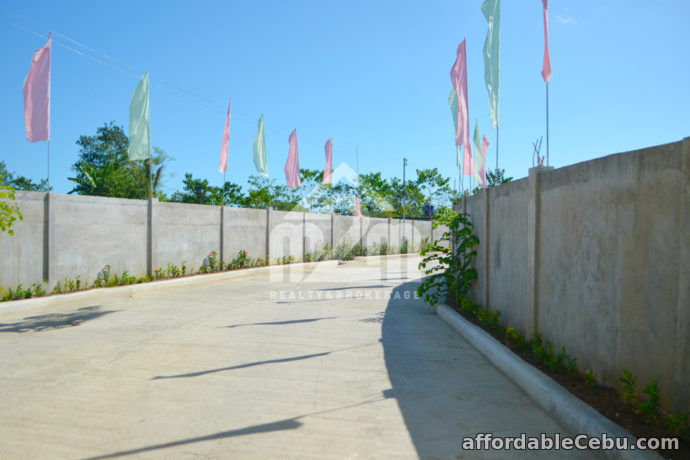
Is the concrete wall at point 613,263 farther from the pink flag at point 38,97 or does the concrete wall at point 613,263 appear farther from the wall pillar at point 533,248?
the pink flag at point 38,97

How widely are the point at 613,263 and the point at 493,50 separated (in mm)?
6039

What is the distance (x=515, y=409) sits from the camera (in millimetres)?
3732

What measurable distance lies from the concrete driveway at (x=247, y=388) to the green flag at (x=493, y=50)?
177 inches

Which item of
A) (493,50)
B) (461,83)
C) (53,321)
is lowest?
(53,321)

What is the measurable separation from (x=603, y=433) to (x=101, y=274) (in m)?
11.5

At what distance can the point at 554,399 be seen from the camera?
3559 mm

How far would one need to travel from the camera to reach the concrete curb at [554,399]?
2855mm

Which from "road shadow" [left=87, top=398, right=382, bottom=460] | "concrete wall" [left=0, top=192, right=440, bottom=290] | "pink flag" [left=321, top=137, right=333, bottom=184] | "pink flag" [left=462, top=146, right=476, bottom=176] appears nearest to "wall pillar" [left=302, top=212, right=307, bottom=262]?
"concrete wall" [left=0, top=192, right=440, bottom=290]

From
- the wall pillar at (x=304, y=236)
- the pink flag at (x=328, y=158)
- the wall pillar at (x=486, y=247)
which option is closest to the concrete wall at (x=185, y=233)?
the wall pillar at (x=304, y=236)

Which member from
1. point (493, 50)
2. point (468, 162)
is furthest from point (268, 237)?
point (493, 50)

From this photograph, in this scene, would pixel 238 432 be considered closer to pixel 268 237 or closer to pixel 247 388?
pixel 247 388

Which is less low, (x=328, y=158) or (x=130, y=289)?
(x=328, y=158)

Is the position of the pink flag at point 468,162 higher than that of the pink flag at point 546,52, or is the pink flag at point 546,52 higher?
the pink flag at point 546,52

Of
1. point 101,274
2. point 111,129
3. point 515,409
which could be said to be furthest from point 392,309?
point 111,129
